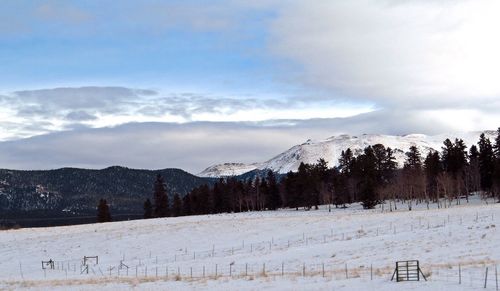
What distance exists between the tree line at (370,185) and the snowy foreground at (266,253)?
37.6 meters

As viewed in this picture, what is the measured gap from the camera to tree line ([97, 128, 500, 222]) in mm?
108000

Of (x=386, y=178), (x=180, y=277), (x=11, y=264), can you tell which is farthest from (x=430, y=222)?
(x=386, y=178)

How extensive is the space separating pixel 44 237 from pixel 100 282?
37991mm

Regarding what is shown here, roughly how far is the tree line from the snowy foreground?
3762 centimetres

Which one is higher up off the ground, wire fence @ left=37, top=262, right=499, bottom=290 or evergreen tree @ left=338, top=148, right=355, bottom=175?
evergreen tree @ left=338, top=148, right=355, bottom=175

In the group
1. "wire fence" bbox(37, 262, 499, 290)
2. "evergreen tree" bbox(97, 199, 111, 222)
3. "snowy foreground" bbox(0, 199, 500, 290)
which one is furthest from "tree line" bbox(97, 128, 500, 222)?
"wire fence" bbox(37, 262, 499, 290)

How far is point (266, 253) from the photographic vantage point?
57.2m

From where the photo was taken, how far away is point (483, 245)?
4638 cm

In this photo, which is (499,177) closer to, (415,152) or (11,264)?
(415,152)

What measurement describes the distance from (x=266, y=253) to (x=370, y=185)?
165ft

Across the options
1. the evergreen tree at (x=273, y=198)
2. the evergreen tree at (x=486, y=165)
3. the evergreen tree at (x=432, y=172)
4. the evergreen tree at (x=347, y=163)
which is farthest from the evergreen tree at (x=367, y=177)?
the evergreen tree at (x=273, y=198)

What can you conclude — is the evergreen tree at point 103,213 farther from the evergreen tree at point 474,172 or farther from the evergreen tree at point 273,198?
the evergreen tree at point 474,172

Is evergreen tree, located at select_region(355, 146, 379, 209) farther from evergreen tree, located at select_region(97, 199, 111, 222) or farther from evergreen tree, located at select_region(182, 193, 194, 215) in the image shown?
evergreen tree, located at select_region(97, 199, 111, 222)

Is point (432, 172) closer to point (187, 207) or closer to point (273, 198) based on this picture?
point (273, 198)
